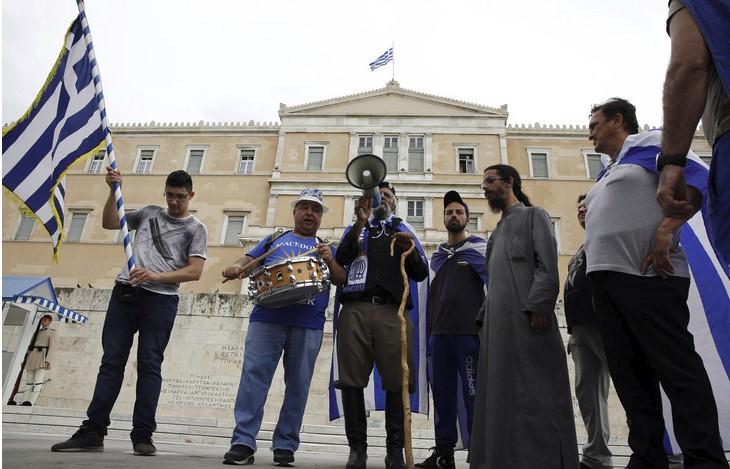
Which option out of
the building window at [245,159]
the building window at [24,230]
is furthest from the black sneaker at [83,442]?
the building window at [24,230]

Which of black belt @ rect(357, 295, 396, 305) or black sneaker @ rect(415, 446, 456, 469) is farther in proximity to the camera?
black sneaker @ rect(415, 446, 456, 469)

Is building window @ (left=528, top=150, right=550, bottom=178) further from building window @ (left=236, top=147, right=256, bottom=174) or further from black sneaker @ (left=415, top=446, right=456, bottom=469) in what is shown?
black sneaker @ (left=415, top=446, right=456, bottom=469)

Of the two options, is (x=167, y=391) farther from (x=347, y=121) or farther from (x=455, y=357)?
(x=347, y=121)

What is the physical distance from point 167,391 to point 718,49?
10717 mm

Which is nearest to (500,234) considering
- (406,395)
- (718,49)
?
(406,395)

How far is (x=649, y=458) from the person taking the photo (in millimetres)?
2369

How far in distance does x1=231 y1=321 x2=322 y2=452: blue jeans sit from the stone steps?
10.1 ft

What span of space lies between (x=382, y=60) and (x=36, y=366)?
25044mm

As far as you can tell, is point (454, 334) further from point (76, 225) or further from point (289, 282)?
point (76, 225)

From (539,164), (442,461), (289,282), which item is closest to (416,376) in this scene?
(442,461)

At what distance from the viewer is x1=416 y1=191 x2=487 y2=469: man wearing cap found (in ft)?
12.7

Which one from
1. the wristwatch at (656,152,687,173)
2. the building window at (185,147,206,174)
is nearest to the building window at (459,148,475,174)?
the building window at (185,147,206,174)

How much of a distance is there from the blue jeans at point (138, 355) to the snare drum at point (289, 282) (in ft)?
2.49

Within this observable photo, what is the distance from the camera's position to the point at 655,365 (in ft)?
7.32
